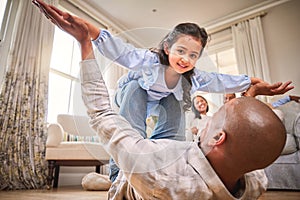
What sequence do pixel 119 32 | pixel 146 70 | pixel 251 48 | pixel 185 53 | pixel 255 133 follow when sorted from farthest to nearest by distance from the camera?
pixel 251 48
pixel 119 32
pixel 146 70
pixel 185 53
pixel 255 133

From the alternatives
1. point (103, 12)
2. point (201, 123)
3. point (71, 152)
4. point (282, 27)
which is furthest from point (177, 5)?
point (201, 123)

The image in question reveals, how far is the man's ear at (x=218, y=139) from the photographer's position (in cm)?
Answer: 41

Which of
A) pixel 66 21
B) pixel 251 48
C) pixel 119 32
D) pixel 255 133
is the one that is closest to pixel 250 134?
pixel 255 133

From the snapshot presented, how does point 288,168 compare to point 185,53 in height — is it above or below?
below

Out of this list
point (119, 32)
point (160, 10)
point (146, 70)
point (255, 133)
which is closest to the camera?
point (255, 133)

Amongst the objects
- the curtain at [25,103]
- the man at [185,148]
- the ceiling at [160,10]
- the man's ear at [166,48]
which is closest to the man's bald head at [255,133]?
the man at [185,148]

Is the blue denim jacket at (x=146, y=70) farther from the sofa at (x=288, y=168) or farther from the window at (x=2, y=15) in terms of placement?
the window at (x=2, y=15)

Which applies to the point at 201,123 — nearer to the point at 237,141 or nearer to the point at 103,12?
the point at 237,141

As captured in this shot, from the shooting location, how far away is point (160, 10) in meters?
2.56

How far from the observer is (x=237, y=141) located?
396 mm

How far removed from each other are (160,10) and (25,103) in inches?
69.3

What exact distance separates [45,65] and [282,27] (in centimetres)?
274

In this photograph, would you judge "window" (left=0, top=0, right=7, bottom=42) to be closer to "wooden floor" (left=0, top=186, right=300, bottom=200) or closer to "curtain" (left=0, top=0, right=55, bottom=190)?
"curtain" (left=0, top=0, right=55, bottom=190)

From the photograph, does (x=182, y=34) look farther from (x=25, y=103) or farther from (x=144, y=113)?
(x=25, y=103)
